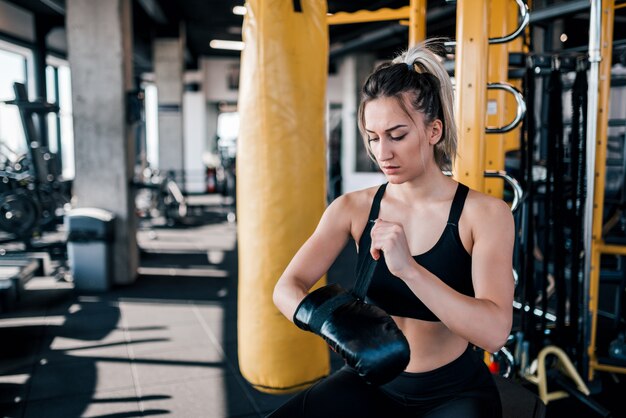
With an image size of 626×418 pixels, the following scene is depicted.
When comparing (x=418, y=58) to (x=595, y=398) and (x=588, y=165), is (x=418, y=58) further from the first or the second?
(x=595, y=398)

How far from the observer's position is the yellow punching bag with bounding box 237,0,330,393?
1.63m

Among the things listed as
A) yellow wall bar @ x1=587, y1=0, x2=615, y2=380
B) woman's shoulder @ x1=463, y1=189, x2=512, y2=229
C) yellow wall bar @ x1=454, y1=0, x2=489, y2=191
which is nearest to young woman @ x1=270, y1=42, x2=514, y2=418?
woman's shoulder @ x1=463, y1=189, x2=512, y2=229

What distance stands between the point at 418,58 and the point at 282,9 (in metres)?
0.53

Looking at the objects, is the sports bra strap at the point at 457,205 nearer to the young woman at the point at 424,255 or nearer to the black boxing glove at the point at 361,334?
the young woman at the point at 424,255

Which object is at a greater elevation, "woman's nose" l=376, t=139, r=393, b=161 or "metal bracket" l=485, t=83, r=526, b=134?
"metal bracket" l=485, t=83, r=526, b=134

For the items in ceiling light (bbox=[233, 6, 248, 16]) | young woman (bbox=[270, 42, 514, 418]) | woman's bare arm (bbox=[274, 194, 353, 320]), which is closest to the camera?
young woman (bbox=[270, 42, 514, 418])

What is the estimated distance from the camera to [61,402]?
258 cm

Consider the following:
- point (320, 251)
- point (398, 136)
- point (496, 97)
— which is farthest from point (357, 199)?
point (496, 97)

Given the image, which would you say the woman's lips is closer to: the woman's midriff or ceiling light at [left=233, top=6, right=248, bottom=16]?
the woman's midriff

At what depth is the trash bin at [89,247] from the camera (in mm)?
4652

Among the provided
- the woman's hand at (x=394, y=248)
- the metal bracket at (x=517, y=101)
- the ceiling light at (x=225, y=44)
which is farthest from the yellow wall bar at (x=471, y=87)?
the ceiling light at (x=225, y=44)

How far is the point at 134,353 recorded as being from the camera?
322cm

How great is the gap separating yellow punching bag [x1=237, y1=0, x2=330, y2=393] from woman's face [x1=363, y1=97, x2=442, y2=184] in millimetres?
436

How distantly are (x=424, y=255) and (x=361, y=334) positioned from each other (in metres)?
0.27
